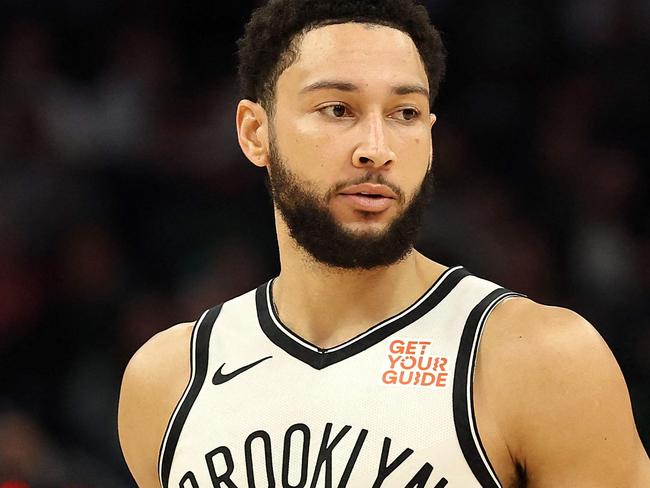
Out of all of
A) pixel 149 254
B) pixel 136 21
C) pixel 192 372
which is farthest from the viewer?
pixel 136 21

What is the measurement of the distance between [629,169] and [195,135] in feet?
8.62

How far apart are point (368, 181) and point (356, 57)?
1.16 ft

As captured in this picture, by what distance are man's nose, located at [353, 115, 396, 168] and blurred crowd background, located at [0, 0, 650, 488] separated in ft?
10.4

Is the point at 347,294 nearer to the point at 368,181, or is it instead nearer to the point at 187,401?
the point at 368,181

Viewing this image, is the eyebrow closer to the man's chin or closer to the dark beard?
the dark beard

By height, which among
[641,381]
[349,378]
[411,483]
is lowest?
[411,483]

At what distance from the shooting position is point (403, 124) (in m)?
3.28

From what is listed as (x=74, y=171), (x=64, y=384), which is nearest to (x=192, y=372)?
(x=64, y=384)

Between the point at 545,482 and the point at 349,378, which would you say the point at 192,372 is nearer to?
the point at 349,378

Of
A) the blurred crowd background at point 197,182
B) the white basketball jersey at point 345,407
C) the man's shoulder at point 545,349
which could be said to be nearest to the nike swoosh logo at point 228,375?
the white basketball jersey at point 345,407

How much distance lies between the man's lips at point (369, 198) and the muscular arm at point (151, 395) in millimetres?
782

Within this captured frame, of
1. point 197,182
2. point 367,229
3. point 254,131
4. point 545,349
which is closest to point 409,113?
point 367,229

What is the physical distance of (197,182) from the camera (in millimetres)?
7133

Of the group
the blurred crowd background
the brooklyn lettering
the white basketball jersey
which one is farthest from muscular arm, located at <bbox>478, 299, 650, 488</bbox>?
the blurred crowd background
